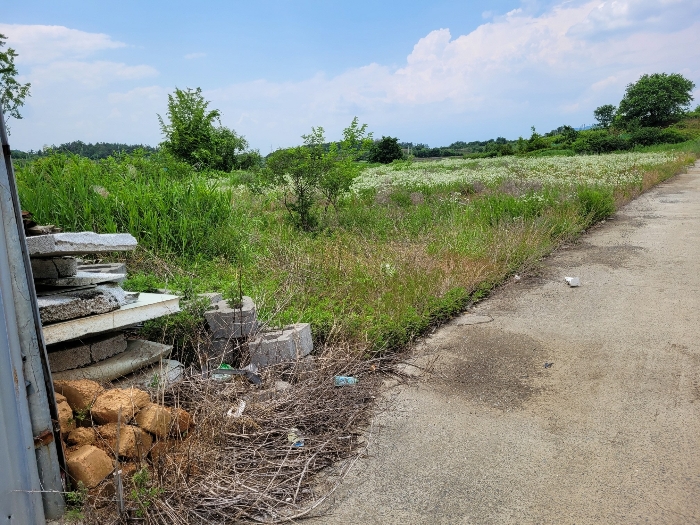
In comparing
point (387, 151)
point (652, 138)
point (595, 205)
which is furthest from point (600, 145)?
point (595, 205)

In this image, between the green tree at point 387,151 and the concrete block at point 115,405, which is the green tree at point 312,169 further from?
the green tree at point 387,151

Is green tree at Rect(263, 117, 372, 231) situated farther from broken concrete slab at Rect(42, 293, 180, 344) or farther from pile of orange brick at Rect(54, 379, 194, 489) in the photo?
pile of orange brick at Rect(54, 379, 194, 489)

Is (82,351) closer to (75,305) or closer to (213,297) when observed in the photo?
(75,305)

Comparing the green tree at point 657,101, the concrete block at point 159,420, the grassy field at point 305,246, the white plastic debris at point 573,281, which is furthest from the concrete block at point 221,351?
the green tree at point 657,101

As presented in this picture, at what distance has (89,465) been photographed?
95.4 inches

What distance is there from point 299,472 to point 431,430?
0.91 metres

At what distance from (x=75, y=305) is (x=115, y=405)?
2.29 feet

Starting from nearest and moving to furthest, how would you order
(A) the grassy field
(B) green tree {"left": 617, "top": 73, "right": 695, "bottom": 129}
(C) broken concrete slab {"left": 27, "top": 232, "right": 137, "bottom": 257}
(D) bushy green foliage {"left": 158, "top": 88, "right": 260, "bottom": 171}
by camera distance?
1. (C) broken concrete slab {"left": 27, "top": 232, "right": 137, "bottom": 257}
2. (A) the grassy field
3. (D) bushy green foliage {"left": 158, "top": 88, "right": 260, "bottom": 171}
4. (B) green tree {"left": 617, "top": 73, "right": 695, "bottom": 129}

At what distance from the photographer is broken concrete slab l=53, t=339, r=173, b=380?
3129mm

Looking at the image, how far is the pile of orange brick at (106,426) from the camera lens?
246cm

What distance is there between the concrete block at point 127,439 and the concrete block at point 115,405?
46mm

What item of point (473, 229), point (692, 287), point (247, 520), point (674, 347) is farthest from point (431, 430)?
point (473, 229)

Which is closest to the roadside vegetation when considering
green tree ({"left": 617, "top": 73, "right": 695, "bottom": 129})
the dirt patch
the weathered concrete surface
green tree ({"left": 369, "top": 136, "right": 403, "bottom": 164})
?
the dirt patch

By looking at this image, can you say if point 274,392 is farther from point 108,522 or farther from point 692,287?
point 692,287
